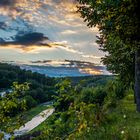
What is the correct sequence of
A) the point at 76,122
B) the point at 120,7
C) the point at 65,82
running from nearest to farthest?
the point at 65,82, the point at 76,122, the point at 120,7

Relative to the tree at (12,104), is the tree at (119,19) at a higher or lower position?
higher

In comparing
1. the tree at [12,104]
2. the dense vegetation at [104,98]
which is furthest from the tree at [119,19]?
the tree at [12,104]

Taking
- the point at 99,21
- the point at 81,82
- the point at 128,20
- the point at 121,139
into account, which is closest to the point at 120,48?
the point at 99,21

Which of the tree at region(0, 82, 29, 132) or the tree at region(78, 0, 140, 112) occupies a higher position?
the tree at region(78, 0, 140, 112)

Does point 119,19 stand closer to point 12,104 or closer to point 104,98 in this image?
point 104,98

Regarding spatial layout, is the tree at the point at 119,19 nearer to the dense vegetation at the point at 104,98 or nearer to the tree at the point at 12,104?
the dense vegetation at the point at 104,98

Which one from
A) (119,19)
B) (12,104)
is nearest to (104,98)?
(119,19)

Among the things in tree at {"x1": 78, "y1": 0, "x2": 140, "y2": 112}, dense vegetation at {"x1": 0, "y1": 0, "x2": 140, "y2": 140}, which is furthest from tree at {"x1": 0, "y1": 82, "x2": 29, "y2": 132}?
tree at {"x1": 78, "y1": 0, "x2": 140, "y2": 112}

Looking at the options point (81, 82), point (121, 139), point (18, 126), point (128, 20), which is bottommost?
point (121, 139)

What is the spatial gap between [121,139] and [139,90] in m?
16.8

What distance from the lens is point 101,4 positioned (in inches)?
1018

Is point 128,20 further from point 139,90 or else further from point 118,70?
point 118,70

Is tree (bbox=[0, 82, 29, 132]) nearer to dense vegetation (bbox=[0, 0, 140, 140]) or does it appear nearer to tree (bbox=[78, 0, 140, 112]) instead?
dense vegetation (bbox=[0, 0, 140, 140])

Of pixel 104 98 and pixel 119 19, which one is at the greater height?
pixel 119 19
